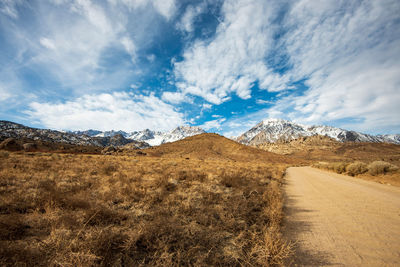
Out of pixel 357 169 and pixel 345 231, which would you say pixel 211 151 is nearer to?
pixel 357 169

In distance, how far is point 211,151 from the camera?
47656 mm

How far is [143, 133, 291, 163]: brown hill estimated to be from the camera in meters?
44.1

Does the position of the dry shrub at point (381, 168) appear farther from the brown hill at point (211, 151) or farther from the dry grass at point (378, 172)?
the brown hill at point (211, 151)

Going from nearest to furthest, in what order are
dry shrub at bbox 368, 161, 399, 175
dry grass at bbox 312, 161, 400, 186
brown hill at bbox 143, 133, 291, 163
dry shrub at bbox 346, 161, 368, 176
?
1. dry grass at bbox 312, 161, 400, 186
2. dry shrub at bbox 368, 161, 399, 175
3. dry shrub at bbox 346, 161, 368, 176
4. brown hill at bbox 143, 133, 291, 163

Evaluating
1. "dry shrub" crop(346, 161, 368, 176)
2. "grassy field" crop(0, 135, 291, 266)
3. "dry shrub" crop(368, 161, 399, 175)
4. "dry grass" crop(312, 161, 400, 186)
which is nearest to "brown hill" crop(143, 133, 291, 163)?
"dry shrub" crop(346, 161, 368, 176)

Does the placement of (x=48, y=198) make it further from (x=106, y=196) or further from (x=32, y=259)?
(x=32, y=259)

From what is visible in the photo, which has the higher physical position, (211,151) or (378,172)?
(211,151)

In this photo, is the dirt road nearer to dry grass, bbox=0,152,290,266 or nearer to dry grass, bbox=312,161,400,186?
dry grass, bbox=0,152,290,266

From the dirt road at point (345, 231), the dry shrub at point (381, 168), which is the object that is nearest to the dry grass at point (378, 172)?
the dry shrub at point (381, 168)

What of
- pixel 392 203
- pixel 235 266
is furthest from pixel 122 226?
pixel 392 203

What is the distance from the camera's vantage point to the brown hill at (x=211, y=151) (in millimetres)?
44053

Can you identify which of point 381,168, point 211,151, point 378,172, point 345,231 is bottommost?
point 345,231

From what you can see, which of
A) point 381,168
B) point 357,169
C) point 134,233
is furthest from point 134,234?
point 357,169

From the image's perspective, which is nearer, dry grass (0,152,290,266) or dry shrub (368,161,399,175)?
dry grass (0,152,290,266)
